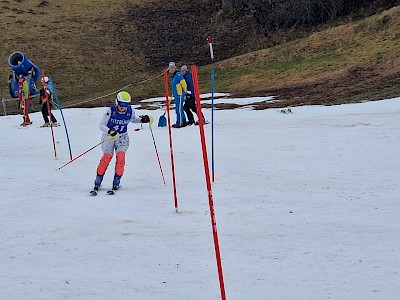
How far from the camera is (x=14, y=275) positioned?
21.1ft

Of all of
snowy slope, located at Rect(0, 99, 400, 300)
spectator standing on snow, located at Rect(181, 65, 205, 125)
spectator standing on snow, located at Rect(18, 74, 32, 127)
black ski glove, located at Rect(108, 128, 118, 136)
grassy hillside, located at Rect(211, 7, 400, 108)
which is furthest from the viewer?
grassy hillside, located at Rect(211, 7, 400, 108)

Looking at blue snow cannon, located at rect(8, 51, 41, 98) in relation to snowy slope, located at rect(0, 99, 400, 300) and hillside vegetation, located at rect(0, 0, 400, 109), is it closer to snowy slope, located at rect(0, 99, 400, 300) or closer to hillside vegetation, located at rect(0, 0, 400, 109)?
hillside vegetation, located at rect(0, 0, 400, 109)

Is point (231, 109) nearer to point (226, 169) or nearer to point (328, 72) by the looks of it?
point (328, 72)

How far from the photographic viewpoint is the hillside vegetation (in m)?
25.1

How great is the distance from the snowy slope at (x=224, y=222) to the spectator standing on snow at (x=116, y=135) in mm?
413

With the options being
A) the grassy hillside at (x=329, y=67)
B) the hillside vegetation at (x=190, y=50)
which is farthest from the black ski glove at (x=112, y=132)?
the hillside vegetation at (x=190, y=50)

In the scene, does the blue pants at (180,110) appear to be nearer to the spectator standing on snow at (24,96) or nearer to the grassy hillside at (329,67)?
the grassy hillside at (329,67)

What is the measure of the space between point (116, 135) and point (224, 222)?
2.97 metres

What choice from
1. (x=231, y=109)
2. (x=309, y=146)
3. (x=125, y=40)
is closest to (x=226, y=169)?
(x=309, y=146)

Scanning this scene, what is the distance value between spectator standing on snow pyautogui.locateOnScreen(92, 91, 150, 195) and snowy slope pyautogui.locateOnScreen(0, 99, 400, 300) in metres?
0.41

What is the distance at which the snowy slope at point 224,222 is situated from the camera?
19.7 feet

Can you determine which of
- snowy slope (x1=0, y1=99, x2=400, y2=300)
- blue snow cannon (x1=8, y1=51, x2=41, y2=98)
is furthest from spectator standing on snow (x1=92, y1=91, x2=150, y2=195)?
blue snow cannon (x1=8, y1=51, x2=41, y2=98)

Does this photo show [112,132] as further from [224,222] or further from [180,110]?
[180,110]

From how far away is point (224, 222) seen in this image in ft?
26.7
